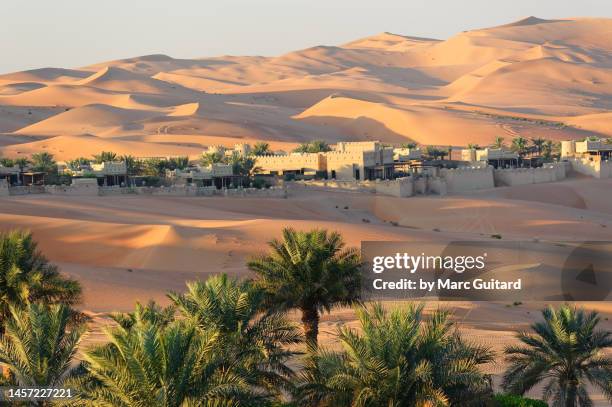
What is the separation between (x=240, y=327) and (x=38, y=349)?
2.65 meters

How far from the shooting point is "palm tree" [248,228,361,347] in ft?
57.9

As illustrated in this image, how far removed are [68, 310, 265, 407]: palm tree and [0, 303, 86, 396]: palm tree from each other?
3.09 ft

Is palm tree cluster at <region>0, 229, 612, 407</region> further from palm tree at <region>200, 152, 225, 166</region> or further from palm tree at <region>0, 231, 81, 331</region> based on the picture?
palm tree at <region>200, 152, 225, 166</region>

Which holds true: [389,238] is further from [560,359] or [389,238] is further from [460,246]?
[560,359]

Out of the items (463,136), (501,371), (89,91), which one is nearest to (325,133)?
(463,136)

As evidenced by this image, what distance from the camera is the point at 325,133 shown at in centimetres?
10519

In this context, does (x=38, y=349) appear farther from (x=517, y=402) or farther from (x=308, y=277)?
(x=517, y=402)

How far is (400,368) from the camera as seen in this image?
12508 millimetres

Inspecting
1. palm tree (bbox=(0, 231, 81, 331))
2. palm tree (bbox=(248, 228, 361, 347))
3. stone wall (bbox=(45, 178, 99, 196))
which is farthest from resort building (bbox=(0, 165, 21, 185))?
palm tree (bbox=(248, 228, 361, 347))

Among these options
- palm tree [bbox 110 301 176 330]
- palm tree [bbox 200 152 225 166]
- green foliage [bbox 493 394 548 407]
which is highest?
palm tree [bbox 200 152 225 166]

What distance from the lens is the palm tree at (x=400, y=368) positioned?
12.5 metres

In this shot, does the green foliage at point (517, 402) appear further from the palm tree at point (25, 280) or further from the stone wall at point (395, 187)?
the stone wall at point (395, 187)

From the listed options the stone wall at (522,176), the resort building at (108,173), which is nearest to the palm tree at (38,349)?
the resort building at (108,173)

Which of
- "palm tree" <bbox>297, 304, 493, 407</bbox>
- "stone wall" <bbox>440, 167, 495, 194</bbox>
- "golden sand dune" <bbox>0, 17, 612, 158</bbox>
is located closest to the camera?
"palm tree" <bbox>297, 304, 493, 407</bbox>
